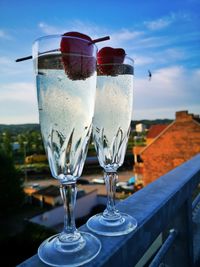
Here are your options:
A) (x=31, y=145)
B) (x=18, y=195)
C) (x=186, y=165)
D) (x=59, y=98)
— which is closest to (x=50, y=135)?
(x=59, y=98)

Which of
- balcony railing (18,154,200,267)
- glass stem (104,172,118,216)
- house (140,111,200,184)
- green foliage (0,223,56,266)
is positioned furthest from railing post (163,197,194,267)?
house (140,111,200,184)

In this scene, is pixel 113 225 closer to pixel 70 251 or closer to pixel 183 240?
pixel 70 251

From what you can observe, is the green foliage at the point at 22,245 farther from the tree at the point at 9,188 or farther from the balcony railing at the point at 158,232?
the balcony railing at the point at 158,232

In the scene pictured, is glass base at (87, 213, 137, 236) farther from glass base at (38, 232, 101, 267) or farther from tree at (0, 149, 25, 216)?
tree at (0, 149, 25, 216)

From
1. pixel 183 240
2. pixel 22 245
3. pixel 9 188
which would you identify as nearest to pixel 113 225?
pixel 183 240

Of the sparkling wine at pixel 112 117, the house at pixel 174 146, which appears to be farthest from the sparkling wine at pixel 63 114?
the house at pixel 174 146
